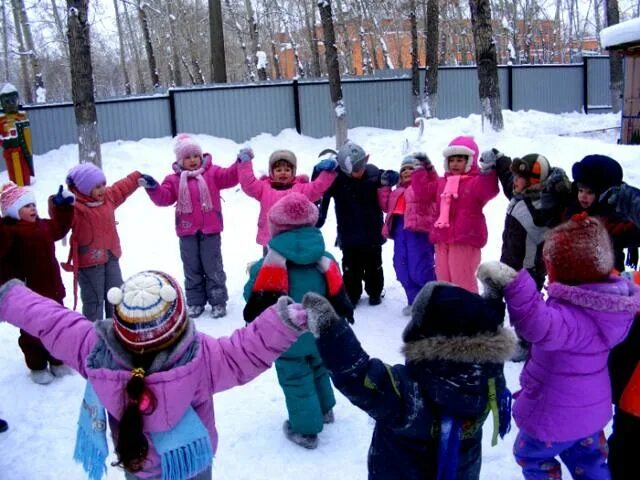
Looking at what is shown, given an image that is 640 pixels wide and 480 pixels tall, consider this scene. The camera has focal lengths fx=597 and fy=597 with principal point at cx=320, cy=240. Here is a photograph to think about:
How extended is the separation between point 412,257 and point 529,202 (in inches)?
57.8

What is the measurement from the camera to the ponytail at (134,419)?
208 centimetres

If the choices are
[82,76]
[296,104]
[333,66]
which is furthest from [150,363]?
[296,104]

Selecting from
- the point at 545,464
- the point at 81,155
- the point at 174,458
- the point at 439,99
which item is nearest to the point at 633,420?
the point at 545,464

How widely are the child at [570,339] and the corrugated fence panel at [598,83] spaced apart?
2177 cm

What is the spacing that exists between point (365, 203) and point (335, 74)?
31.5 feet

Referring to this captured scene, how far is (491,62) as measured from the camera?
1177cm

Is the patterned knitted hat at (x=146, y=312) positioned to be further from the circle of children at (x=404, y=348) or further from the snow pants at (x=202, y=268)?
the snow pants at (x=202, y=268)

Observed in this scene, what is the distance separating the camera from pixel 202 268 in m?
6.03

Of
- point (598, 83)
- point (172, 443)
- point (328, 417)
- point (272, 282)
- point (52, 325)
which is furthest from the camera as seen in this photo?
point (598, 83)

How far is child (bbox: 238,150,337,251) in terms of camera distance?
18.4 feet

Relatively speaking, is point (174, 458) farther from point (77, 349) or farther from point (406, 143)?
point (406, 143)

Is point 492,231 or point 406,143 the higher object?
point 406,143

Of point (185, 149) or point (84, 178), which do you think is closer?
point (84, 178)

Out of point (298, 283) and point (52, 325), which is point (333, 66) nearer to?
point (298, 283)
